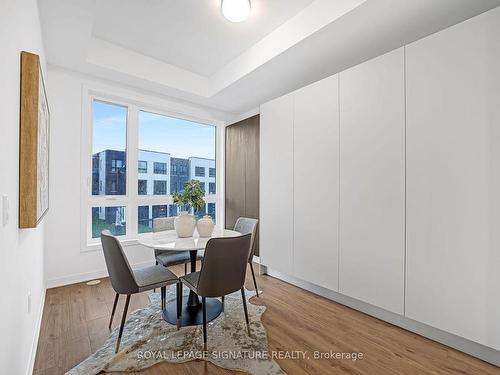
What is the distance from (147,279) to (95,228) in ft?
6.12

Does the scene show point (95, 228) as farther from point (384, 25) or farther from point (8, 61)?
point (384, 25)

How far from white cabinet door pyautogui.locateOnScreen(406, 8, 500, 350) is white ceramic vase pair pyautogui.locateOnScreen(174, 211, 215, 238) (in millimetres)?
1712

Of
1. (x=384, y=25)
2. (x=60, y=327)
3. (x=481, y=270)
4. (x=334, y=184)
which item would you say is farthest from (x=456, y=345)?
(x=60, y=327)

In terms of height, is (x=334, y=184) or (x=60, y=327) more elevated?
(x=334, y=184)

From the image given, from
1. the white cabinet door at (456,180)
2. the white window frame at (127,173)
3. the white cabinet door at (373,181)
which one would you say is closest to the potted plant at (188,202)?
the white cabinet door at (373,181)

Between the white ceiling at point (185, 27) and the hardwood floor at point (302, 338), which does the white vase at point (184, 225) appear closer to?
the hardwood floor at point (302, 338)

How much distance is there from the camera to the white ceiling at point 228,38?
6.84 feet

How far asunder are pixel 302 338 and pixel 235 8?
278 centimetres

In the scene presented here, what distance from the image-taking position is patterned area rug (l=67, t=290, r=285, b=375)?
5.48ft

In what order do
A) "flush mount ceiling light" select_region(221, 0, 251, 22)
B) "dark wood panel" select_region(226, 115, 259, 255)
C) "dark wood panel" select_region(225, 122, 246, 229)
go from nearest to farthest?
1. "flush mount ceiling light" select_region(221, 0, 251, 22)
2. "dark wood panel" select_region(226, 115, 259, 255)
3. "dark wood panel" select_region(225, 122, 246, 229)

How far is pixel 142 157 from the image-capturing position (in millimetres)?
3744

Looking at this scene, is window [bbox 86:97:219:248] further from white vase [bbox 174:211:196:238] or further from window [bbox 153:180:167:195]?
white vase [bbox 174:211:196:238]

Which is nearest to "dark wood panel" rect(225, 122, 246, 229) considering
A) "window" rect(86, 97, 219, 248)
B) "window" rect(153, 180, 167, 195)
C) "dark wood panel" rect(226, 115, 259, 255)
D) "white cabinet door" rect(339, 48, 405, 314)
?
"dark wood panel" rect(226, 115, 259, 255)

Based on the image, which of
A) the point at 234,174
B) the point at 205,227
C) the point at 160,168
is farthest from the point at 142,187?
the point at 205,227
